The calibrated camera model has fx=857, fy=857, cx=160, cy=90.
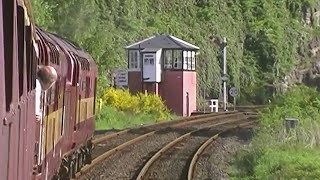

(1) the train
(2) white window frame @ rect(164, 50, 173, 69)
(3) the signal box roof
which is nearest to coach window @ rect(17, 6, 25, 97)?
(1) the train

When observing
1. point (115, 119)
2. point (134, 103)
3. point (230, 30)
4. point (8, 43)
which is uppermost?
point (230, 30)

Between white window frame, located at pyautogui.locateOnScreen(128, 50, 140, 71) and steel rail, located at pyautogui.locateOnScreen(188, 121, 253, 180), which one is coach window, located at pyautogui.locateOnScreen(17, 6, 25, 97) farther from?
white window frame, located at pyautogui.locateOnScreen(128, 50, 140, 71)

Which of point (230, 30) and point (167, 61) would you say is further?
point (230, 30)

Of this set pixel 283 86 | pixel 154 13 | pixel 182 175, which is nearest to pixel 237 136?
pixel 182 175

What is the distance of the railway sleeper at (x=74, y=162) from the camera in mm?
14891

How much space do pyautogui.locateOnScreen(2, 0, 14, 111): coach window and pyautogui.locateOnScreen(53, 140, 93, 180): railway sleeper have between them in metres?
9.16

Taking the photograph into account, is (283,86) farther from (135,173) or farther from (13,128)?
(13,128)

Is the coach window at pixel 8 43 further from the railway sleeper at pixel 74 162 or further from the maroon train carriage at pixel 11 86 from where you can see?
the railway sleeper at pixel 74 162

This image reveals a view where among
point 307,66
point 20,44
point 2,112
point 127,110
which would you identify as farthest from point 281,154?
point 307,66

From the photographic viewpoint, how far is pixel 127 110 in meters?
40.3

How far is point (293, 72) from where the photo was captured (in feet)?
246

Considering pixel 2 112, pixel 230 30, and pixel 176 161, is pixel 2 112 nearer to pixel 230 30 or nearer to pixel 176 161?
pixel 176 161

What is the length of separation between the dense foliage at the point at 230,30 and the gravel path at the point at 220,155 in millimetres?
14448

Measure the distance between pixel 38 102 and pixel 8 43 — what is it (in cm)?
419
